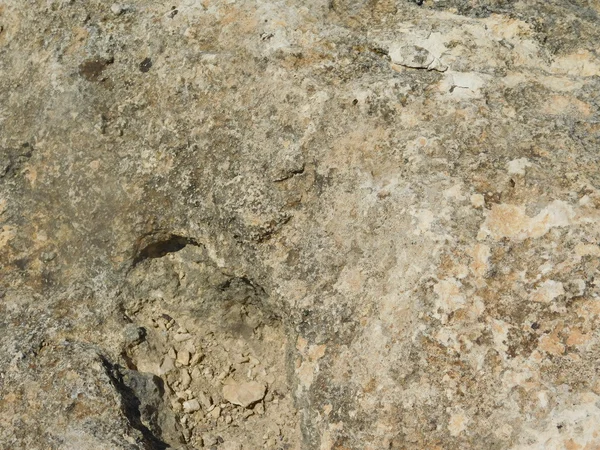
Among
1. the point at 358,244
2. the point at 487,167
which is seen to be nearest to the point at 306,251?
the point at 358,244

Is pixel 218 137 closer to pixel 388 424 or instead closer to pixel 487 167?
pixel 487 167

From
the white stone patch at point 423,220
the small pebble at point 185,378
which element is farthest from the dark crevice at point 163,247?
the white stone patch at point 423,220

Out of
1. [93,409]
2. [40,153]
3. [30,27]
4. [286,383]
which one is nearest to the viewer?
[93,409]

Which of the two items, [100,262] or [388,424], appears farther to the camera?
[100,262]

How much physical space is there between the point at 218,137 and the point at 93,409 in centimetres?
96

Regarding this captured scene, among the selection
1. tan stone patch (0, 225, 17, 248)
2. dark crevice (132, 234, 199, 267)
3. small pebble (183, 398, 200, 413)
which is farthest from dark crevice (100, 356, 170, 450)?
tan stone patch (0, 225, 17, 248)

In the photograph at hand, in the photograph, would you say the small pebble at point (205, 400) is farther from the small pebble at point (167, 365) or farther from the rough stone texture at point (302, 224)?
the small pebble at point (167, 365)

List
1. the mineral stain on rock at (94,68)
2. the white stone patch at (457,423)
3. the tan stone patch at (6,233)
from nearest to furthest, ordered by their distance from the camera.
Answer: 1. the white stone patch at (457,423)
2. the tan stone patch at (6,233)
3. the mineral stain on rock at (94,68)

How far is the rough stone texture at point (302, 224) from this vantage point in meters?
2.09

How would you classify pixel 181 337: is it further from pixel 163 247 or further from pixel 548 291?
pixel 548 291

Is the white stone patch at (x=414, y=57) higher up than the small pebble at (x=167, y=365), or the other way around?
the white stone patch at (x=414, y=57)

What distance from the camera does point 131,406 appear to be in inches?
89.4

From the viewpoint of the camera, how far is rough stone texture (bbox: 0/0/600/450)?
82.3 inches

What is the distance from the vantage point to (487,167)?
7.47 ft
